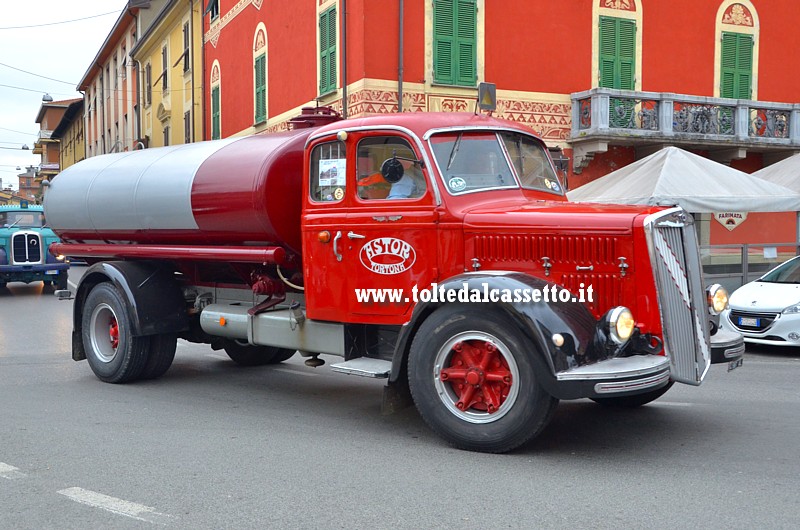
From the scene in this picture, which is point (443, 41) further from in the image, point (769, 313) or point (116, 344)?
point (116, 344)

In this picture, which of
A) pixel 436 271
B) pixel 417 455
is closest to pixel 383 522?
pixel 417 455

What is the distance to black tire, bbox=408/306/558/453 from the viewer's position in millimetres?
5414

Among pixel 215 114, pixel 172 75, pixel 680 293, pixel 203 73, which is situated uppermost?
pixel 172 75

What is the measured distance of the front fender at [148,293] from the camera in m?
8.29

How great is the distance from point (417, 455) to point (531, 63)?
14300 mm

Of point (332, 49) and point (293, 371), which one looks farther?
point (332, 49)

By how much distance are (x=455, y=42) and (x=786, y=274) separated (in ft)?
29.2

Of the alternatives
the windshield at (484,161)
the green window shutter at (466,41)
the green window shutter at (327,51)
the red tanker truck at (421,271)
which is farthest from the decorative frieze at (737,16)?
the windshield at (484,161)

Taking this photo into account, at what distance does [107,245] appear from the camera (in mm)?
9047

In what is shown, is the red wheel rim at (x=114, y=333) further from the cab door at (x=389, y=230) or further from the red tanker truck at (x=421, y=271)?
the cab door at (x=389, y=230)

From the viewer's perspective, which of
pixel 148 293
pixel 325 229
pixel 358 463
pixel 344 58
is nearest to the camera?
pixel 358 463

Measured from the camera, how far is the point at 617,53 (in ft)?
63.5

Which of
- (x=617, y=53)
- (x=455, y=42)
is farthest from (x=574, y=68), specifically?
(x=455, y=42)

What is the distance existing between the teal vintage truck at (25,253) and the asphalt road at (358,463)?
13.4 m
